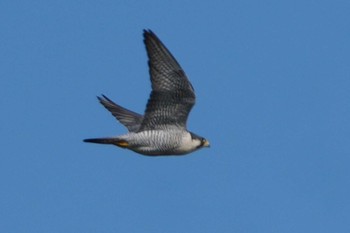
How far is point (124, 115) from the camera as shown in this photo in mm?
20359

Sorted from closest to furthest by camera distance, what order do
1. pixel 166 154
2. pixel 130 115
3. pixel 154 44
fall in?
1. pixel 154 44
2. pixel 166 154
3. pixel 130 115

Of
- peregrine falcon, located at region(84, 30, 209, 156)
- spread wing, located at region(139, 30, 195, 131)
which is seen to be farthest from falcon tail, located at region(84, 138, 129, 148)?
spread wing, located at region(139, 30, 195, 131)

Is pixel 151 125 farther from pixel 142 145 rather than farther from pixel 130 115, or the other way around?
pixel 130 115

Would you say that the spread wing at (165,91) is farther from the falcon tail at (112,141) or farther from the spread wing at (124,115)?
the spread wing at (124,115)

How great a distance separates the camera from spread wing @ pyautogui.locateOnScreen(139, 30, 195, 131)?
17016 millimetres

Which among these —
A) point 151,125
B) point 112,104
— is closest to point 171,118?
point 151,125

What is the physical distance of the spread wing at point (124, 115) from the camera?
64.9ft

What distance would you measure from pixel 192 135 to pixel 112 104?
9.97 ft

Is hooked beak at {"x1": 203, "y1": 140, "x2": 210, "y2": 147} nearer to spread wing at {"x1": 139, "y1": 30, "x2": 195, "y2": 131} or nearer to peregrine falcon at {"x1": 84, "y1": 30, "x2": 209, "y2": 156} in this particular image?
peregrine falcon at {"x1": 84, "y1": 30, "x2": 209, "y2": 156}

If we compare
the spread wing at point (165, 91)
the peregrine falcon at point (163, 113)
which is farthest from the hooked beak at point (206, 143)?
the spread wing at point (165, 91)

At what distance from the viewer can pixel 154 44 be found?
16.9 m

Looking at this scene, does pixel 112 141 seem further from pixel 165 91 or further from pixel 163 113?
pixel 165 91

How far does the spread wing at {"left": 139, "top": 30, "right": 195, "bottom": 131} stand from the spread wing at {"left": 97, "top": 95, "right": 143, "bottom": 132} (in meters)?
1.52

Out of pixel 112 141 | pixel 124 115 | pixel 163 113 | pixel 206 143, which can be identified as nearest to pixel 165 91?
pixel 163 113
